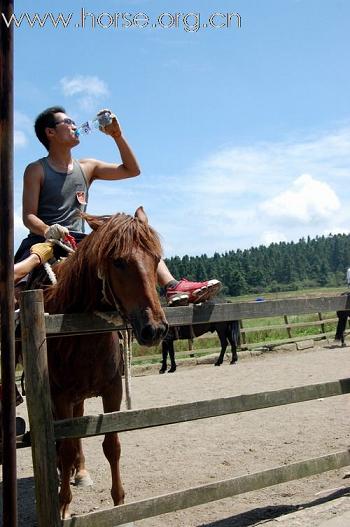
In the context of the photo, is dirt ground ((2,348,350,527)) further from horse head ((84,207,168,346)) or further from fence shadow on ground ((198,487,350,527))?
horse head ((84,207,168,346))

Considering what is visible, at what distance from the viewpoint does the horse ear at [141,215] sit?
361 cm

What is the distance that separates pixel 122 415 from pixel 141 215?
1171 millimetres

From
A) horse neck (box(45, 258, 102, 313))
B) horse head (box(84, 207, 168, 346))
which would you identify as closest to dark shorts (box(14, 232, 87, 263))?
horse neck (box(45, 258, 102, 313))

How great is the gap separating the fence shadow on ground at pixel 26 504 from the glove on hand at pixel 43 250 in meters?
2.06

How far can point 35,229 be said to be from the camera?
428cm

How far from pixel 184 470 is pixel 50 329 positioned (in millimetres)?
3104

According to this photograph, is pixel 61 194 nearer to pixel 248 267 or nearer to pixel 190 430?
pixel 190 430

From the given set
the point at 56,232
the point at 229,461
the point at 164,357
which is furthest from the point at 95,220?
the point at 164,357

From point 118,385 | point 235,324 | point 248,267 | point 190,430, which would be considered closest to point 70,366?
point 118,385

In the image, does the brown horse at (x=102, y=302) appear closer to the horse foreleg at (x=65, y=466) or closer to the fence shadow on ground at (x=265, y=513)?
the horse foreleg at (x=65, y=466)

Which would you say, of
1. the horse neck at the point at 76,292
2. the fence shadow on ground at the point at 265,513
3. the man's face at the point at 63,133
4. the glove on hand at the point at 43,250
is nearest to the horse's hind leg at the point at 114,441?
the fence shadow on ground at the point at 265,513

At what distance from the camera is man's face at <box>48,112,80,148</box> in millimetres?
4605

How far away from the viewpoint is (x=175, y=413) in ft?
11.7

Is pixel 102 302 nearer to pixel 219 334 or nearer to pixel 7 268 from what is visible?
pixel 7 268
